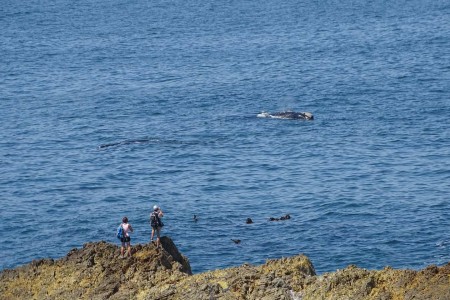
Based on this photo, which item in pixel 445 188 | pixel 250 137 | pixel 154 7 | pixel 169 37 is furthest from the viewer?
pixel 154 7

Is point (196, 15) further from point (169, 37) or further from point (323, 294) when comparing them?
point (323, 294)

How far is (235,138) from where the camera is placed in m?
92.1

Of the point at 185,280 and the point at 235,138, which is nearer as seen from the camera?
the point at 185,280

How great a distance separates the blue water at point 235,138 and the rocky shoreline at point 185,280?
1792cm

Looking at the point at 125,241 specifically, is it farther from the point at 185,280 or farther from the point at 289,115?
the point at 289,115

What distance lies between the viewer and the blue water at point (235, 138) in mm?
68000

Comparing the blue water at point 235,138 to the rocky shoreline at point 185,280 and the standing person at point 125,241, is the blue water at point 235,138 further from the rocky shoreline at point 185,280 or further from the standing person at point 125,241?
the rocky shoreline at point 185,280

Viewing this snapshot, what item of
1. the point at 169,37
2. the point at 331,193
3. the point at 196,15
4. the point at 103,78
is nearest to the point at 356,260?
the point at 331,193

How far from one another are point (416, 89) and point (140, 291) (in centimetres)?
7148

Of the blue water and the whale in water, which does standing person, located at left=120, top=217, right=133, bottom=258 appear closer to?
the blue water

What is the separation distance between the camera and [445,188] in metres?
75.1

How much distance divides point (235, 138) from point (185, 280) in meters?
50.5

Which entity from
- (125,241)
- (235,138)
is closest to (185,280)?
(125,241)

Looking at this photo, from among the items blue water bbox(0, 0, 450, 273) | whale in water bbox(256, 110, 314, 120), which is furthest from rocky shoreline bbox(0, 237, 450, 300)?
whale in water bbox(256, 110, 314, 120)
